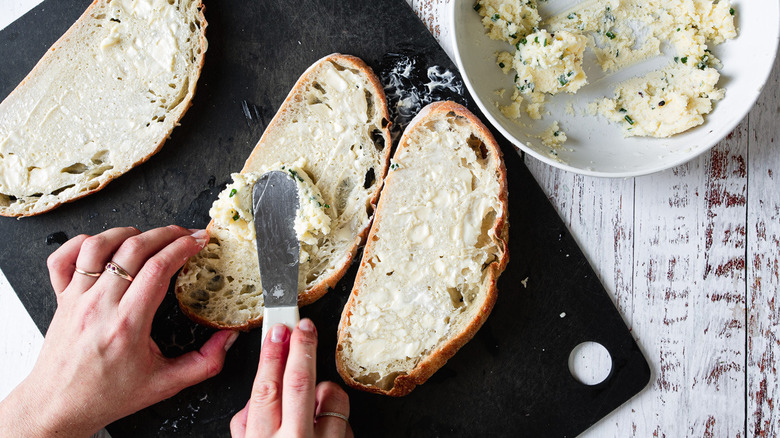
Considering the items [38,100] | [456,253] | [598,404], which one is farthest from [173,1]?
[598,404]

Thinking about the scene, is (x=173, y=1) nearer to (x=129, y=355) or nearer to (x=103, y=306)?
(x=103, y=306)

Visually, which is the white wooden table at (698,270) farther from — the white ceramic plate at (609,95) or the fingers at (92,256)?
the fingers at (92,256)

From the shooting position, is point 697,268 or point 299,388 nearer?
point 299,388

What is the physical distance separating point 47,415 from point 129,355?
1.26 ft

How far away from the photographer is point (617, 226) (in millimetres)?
2389

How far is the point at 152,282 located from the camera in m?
2.13

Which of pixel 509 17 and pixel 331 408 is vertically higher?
pixel 509 17

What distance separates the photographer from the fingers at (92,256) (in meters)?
2.20

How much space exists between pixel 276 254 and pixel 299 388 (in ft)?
1.78

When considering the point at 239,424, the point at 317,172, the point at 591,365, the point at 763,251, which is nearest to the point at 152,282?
the point at 239,424

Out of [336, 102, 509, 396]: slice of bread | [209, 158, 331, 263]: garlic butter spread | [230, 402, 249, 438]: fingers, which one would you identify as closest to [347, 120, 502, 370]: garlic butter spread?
[336, 102, 509, 396]: slice of bread

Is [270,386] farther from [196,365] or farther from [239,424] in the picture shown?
[196,365]

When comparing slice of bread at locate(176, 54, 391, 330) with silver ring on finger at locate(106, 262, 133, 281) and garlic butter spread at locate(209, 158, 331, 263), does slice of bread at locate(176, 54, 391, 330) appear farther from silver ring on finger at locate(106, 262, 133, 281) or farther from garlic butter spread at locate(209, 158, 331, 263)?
silver ring on finger at locate(106, 262, 133, 281)

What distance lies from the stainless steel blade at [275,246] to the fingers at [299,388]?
210 millimetres
